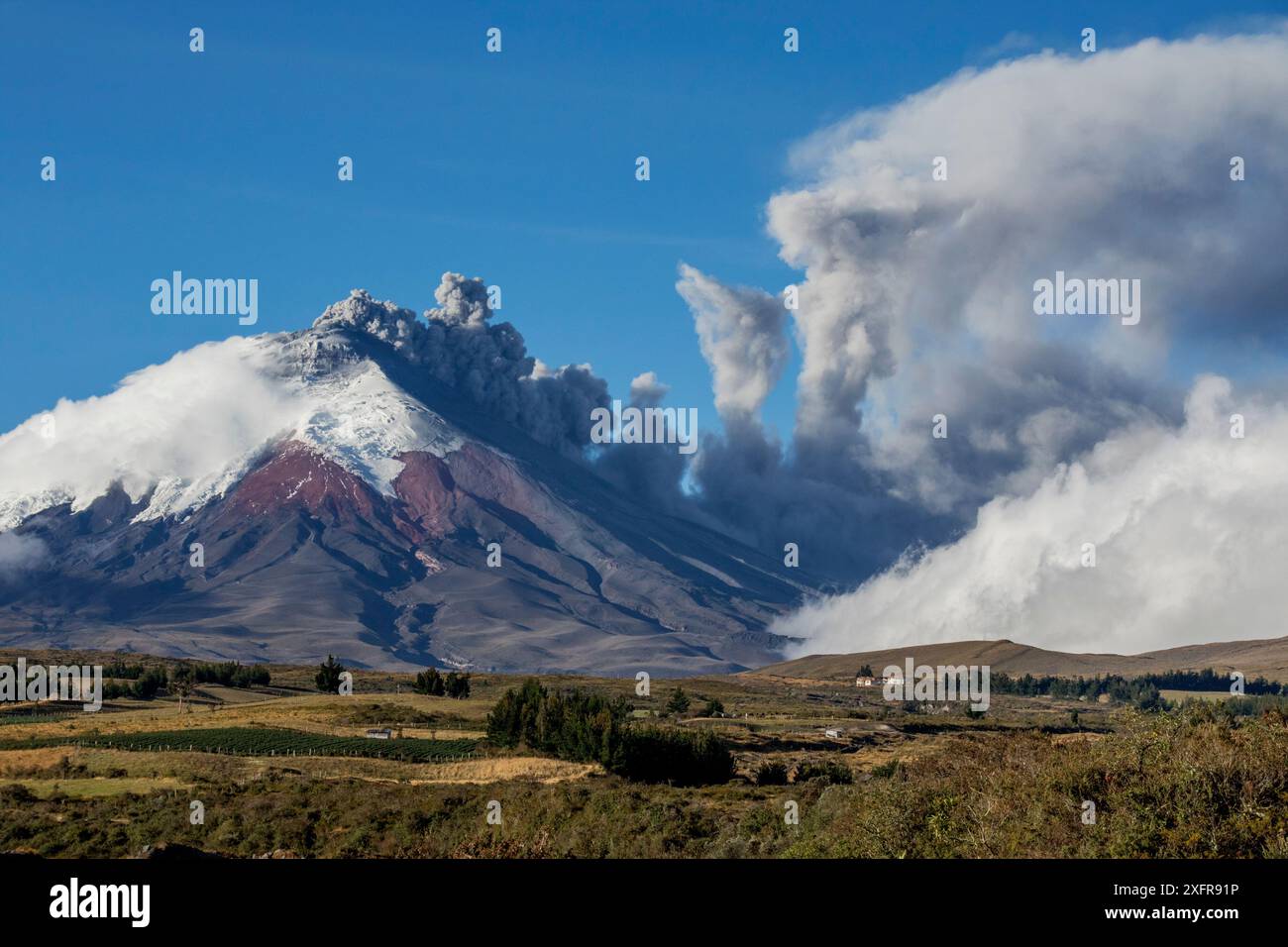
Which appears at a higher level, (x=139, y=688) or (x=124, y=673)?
(x=139, y=688)

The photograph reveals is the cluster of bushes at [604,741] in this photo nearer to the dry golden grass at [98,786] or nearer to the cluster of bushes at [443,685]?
the dry golden grass at [98,786]

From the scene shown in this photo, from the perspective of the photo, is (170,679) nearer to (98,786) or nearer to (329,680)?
(329,680)

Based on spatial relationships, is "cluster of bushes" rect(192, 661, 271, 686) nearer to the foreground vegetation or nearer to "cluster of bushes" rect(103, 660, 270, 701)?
"cluster of bushes" rect(103, 660, 270, 701)

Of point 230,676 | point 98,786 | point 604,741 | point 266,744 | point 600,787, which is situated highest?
point 600,787

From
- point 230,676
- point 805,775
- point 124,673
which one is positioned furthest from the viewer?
point 124,673

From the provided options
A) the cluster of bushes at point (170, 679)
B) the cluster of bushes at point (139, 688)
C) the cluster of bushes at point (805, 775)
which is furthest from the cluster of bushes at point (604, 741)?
the cluster of bushes at point (139, 688)

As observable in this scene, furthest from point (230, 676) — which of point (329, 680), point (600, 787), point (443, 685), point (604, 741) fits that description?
point (600, 787)
